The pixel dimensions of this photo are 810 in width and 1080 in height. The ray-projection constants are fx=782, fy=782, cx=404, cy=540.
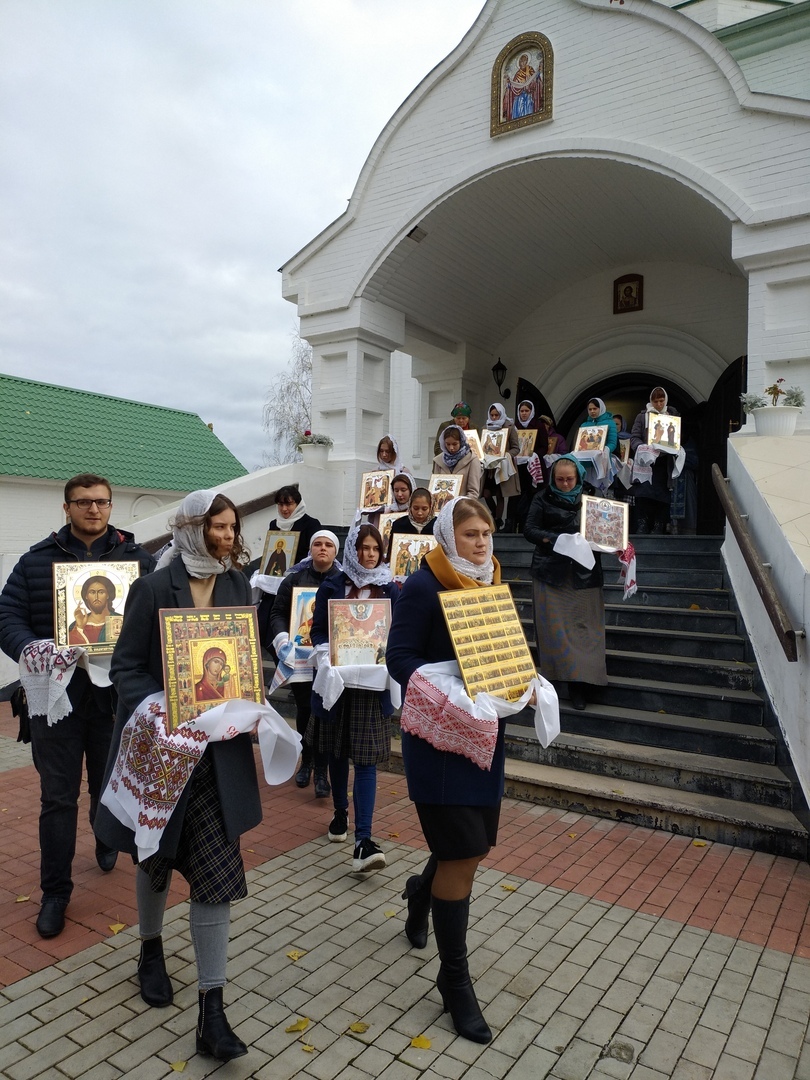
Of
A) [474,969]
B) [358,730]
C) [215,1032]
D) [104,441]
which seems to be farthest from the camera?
[104,441]

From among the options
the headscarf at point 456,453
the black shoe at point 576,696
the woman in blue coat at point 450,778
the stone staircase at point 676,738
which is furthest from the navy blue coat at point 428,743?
the headscarf at point 456,453

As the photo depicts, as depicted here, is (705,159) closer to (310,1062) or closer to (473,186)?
(473,186)

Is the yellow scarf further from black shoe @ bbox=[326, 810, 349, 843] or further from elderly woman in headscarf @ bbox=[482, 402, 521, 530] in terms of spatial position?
elderly woman in headscarf @ bbox=[482, 402, 521, 530]

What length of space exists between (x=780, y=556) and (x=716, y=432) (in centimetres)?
696

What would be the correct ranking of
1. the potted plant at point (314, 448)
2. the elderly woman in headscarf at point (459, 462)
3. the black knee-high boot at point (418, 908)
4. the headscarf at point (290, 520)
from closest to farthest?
the black knee-high boot at point (418, 908) < the headscarf at point (290, 520) < the elderly woman in headscarf at point (459, 462) < the potted plant at point (314, 448)

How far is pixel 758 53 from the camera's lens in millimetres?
10852

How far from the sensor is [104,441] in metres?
16.4

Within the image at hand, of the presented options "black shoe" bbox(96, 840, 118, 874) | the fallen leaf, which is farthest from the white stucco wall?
"black shoe" bbox(96, 840, 118, 874)

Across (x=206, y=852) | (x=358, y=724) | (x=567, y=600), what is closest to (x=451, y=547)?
(x=206, y=852)

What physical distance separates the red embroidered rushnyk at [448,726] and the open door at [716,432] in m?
9.28

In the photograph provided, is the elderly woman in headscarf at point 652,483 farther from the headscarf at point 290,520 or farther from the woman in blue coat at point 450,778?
the woman in blue coat at point 450,778

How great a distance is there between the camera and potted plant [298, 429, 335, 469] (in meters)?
11.0

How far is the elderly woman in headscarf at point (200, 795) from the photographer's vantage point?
2811 millimetres

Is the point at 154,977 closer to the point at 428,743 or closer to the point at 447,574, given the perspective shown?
the point at 428,743
